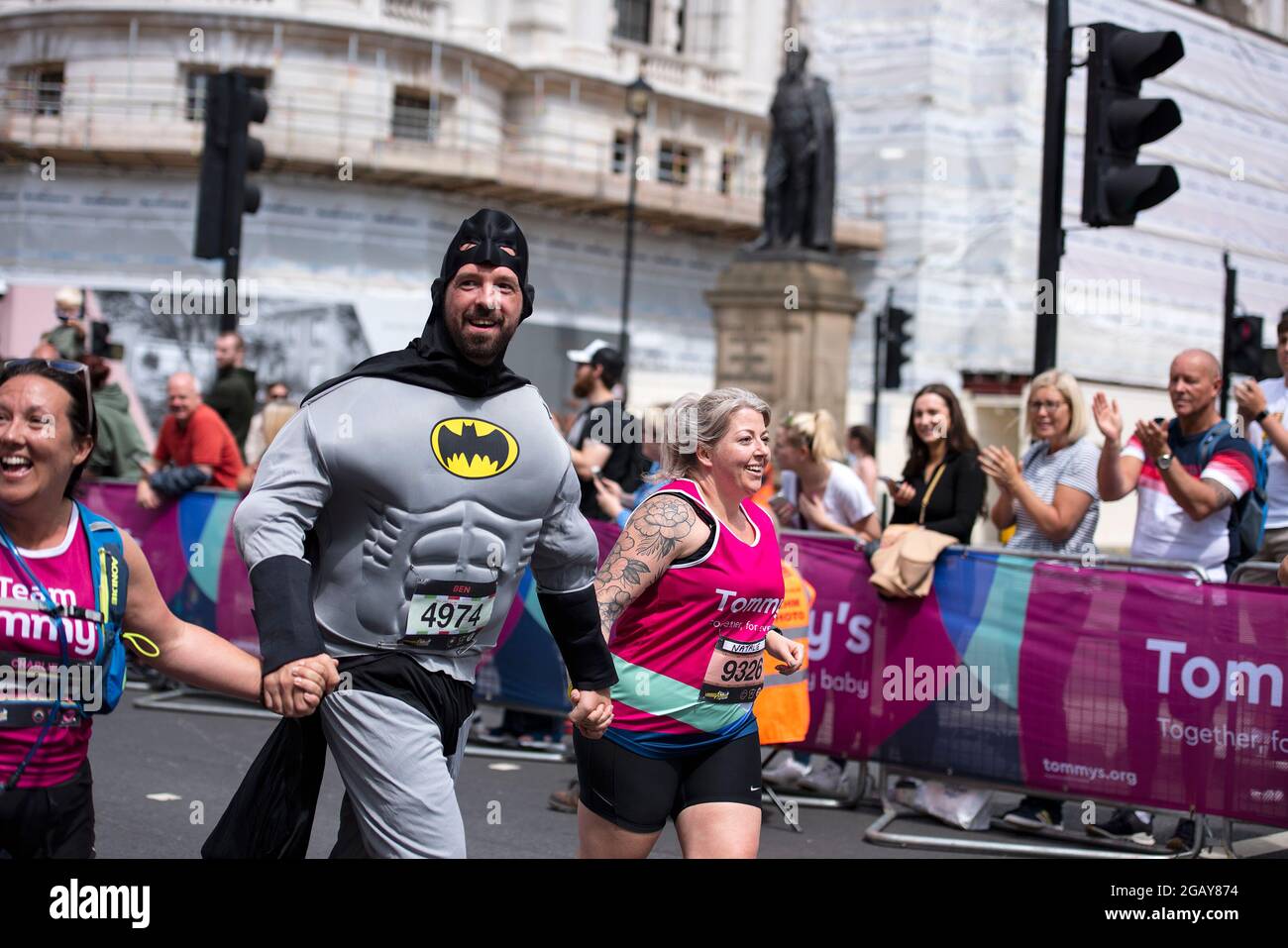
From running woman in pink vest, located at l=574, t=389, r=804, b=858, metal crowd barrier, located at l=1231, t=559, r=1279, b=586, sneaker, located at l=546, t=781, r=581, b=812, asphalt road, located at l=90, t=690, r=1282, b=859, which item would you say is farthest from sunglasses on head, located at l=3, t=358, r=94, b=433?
metal crowd barrier, located at l=1231, t=559, r=1279, b=586

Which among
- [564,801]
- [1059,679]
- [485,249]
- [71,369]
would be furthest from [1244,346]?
[71,369]

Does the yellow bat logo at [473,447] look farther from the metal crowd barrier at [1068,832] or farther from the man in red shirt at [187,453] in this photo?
the man in red shirt at [187,453]

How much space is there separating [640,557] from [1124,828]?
3.87 metres

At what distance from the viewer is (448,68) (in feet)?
126

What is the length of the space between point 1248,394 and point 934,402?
1.46 metres

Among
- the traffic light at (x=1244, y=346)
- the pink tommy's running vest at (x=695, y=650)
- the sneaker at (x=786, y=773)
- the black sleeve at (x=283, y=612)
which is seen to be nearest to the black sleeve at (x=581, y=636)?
the pink tommy's running vest at (x=695, y=650)

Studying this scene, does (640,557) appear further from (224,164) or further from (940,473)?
(224,164)

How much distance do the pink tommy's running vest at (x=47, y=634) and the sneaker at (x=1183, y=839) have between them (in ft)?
17.1

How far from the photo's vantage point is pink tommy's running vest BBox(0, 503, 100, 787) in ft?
11.2

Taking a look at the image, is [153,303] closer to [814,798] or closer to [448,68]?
[448,68]

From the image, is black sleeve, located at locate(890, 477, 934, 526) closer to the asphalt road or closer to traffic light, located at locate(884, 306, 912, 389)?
the asphalt road

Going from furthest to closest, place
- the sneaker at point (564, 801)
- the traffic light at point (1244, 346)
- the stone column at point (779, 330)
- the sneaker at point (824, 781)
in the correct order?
the stone column at point (779, 330) < the traffic light at point (1244, 346) < the sneaker at point (824, 781) < the sneaker at point (564, 801)

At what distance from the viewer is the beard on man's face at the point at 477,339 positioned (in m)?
3.98
